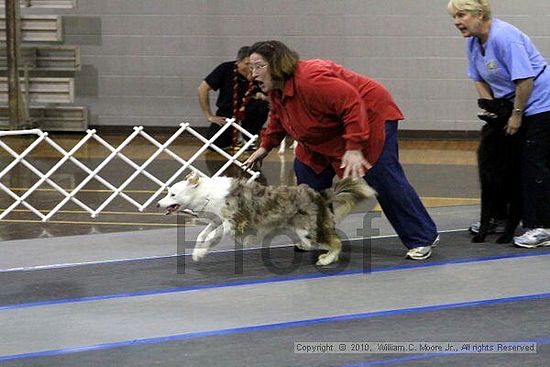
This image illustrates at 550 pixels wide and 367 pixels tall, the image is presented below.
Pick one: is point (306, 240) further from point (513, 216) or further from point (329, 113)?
point (513, 216)

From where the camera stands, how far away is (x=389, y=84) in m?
10.7

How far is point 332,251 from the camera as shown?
191 inches

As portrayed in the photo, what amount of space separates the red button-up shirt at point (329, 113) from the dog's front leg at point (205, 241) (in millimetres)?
569

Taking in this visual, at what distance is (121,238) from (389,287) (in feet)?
6.05

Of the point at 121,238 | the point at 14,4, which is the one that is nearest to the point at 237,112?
the point at 14,4

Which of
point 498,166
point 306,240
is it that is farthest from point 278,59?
point 498,166

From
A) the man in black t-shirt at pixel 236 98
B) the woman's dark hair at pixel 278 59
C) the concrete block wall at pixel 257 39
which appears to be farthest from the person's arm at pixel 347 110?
the concrete block wall at pixel 257 39

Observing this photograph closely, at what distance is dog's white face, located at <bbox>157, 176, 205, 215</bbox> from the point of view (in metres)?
4.82

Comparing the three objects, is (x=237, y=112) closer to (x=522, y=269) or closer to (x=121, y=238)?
(x=121, y=238)

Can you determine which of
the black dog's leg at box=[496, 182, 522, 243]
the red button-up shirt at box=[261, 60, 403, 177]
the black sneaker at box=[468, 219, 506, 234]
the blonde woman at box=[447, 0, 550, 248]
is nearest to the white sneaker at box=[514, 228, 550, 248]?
the blonde woman at box=[447, 0, 550, 248]

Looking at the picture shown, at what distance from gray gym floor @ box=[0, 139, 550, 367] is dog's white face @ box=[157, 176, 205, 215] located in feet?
0.98

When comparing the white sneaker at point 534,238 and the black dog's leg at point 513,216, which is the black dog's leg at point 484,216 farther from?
the white sneaker at point 534,238

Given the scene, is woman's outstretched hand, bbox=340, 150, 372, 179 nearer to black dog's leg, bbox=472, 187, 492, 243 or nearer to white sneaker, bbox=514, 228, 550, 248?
black dog's leg, bbox=472, 187, 492, 243

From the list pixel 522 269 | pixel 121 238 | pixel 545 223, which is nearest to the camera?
pixel 522 269
